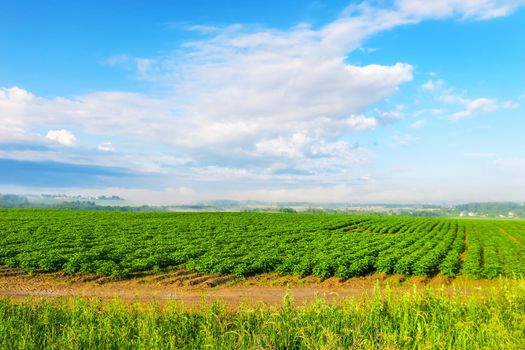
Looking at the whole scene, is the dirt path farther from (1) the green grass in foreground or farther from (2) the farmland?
(1) the green grass in foreground

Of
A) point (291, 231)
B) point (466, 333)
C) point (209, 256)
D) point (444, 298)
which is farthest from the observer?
point (291, 231)

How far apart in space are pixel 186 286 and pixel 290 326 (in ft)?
42.7

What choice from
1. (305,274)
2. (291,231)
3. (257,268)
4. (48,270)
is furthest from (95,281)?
(291,231)

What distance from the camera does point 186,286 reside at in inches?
811

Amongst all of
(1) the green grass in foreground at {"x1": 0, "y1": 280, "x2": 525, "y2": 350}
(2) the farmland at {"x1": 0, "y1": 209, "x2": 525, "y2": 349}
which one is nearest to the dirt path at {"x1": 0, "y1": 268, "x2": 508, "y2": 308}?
(2) the farmland at {"x1": 0, "y1": 209, "x2": 525, "y2": 349}

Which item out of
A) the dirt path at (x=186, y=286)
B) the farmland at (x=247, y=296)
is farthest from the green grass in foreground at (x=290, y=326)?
the dirt path at (x=186, y=286)

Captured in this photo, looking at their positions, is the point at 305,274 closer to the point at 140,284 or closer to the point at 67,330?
the point at 140,284

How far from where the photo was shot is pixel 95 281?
21.1 meters

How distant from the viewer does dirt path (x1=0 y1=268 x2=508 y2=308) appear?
734 inches

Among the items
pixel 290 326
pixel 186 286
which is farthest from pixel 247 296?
pixel 290 326

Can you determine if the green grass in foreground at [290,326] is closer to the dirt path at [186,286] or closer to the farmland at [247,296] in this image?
the farmland at [247,296]

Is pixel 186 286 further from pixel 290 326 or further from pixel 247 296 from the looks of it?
pixel 290 326

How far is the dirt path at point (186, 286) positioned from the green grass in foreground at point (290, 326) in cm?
798

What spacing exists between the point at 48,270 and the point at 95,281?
3.91 meters
